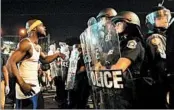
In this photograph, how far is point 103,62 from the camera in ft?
7.31

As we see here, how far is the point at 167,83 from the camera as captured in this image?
7.07 feet

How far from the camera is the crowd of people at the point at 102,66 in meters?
2.16

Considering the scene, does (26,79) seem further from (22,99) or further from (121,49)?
(121,49)

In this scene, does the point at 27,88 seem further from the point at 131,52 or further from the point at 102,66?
the point at 131,52

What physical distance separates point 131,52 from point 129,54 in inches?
0.8

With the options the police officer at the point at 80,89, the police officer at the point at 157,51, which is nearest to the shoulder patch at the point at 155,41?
the police officer at the point at 157,51

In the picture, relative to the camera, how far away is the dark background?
2.24 meters

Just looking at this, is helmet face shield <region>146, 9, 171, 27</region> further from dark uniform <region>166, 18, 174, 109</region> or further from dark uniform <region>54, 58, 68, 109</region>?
dark uniform <region>54, 58, 68, 109</region>

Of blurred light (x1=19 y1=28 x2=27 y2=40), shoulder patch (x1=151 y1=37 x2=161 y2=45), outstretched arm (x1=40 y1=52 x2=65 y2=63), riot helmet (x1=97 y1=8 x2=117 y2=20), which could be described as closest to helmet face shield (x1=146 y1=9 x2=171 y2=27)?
shoulder patch (x1=151 y1=37 x2=161 y2=45)

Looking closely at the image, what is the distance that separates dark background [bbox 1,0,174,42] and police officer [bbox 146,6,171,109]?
0.15m

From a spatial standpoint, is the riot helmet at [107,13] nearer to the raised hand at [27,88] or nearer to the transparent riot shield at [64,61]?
the transparent riot shield at [64,61]

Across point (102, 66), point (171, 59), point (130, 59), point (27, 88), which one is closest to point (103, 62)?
point (102, 66)

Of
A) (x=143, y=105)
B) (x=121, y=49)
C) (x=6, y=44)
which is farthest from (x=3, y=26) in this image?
(x=143, y=105)

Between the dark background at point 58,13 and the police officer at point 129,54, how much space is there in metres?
0.10
